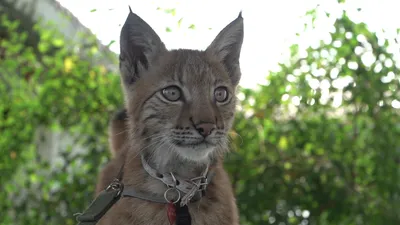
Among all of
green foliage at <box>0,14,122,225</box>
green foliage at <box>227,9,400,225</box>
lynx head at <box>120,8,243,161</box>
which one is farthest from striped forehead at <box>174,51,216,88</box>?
green foliage at <box>0,14,122,225</box>

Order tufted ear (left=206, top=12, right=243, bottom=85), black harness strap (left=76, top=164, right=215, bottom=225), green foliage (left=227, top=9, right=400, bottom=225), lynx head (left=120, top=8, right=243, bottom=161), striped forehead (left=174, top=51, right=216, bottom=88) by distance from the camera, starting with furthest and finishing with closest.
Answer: green foliage (left=227, top=9, right=400, bottom=225) < tufted ear (left=206, top=12, right=243, bottom=85) < striped forehead (left=174, top=51, right=216, bottom=88) < lynx head (left=120, top=8, right=243, bottom=161) < black harness strap (left=76, top=164, right=215, bottom=225)

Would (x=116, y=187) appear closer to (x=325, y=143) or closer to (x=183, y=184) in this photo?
(x=183, y=184)

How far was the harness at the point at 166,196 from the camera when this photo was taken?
245cm

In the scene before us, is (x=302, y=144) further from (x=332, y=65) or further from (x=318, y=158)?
(x=332, y=65)

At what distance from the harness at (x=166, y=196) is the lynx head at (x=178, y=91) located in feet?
0.40

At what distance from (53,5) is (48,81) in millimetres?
1249

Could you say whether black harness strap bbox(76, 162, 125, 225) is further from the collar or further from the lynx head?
the lynx head

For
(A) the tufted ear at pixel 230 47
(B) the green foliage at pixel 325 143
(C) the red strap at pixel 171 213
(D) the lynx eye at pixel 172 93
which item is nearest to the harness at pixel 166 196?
(C) the red strap at pixel 171 213

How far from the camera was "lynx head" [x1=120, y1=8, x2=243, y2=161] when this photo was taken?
2547 millimetres

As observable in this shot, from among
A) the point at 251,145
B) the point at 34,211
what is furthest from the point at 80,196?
the point at 251,145

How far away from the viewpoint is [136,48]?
2834mm

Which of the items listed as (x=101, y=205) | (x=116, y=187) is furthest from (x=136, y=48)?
(x=101, y=205)

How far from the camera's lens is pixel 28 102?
15.7ft

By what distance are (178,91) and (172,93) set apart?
1.2 inches
